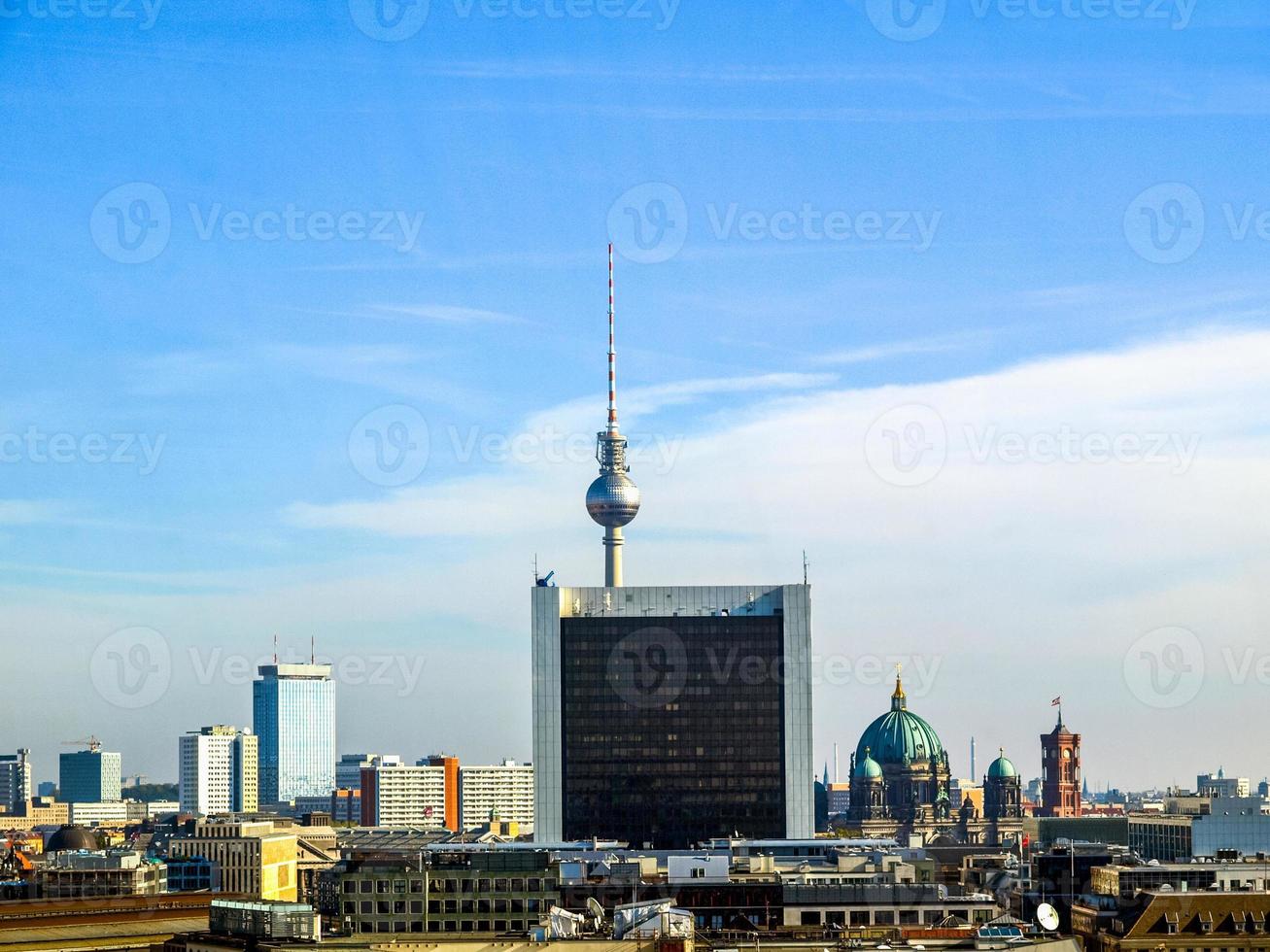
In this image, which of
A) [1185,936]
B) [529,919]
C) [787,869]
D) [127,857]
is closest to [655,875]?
[787,869]

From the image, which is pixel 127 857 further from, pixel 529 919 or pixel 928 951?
pixel 928 951

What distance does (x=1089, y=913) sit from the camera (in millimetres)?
141500

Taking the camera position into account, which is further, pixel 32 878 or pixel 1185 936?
pixel 32 878

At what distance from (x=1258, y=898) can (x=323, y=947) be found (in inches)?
2133

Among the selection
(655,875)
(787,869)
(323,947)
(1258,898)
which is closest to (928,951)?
(323,947)

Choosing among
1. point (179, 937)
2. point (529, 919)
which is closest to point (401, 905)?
point (529, 919)

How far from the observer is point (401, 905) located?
455 ft

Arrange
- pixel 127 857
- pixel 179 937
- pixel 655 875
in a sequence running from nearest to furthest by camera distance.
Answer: pixel 179 937 → pixel 655 875 → pixel 127 857

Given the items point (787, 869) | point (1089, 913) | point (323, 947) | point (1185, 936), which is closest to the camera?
point (323, 947)

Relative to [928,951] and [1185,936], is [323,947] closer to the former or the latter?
[928,951]

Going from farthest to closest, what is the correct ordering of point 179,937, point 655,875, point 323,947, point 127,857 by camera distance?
point 127,857 < point 655,875 < point 179,937 < point 323,947

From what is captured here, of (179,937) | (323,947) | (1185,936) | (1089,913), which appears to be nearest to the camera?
(323,947)

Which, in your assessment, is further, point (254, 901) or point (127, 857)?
point (127, 857)

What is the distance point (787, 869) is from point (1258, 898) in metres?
43.6
